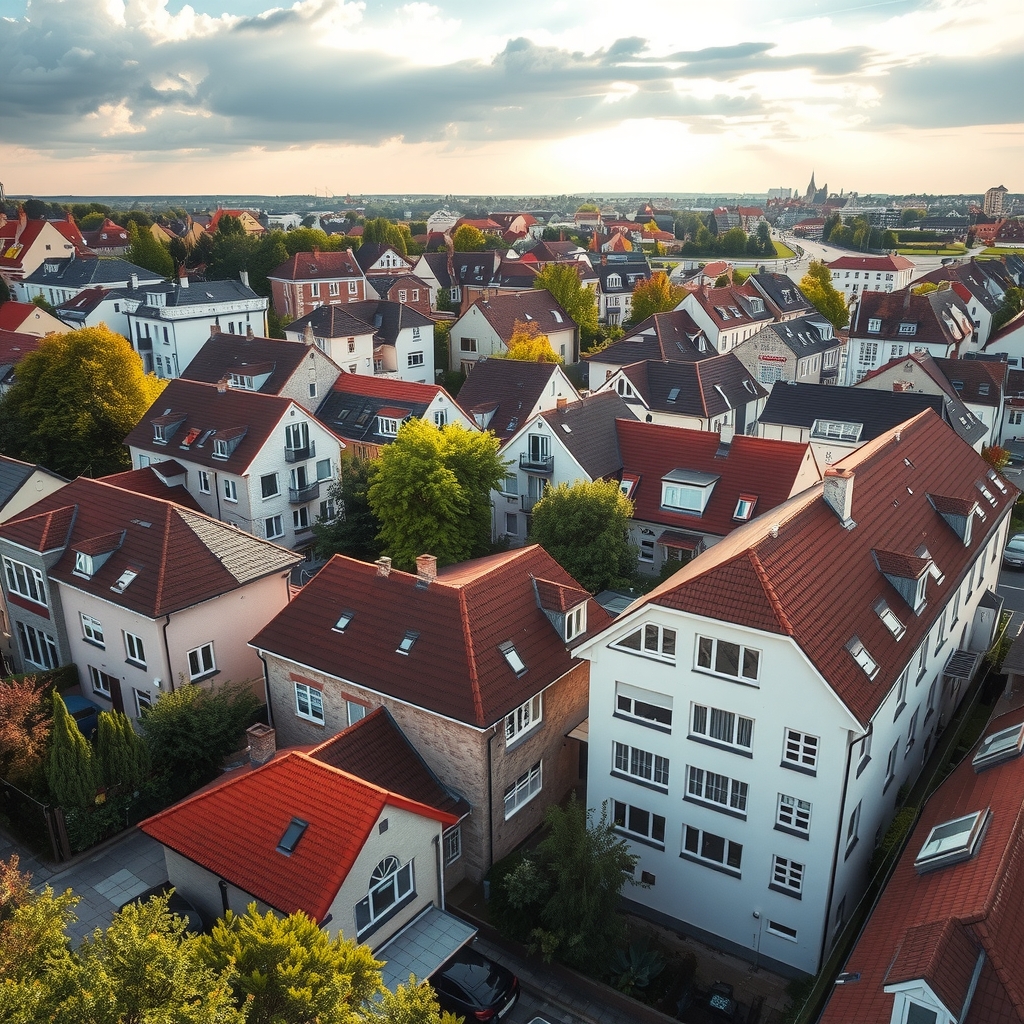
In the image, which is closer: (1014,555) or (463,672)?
(463,672)

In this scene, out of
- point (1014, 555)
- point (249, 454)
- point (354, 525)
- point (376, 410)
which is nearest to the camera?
point (354, 525)

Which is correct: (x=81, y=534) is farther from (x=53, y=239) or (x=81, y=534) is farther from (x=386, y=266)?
(x=53, y=239)

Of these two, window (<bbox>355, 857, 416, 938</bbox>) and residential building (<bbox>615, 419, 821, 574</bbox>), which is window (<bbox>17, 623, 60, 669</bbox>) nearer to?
window (<bbox>355, 857, 416, 938</bbox>)

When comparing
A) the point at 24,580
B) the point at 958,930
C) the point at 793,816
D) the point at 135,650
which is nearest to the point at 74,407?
the point at 24,580

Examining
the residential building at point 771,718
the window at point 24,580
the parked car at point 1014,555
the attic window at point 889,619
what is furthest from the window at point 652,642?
the parked car at point 1014,555

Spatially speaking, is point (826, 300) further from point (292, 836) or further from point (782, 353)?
point (292, 836)
